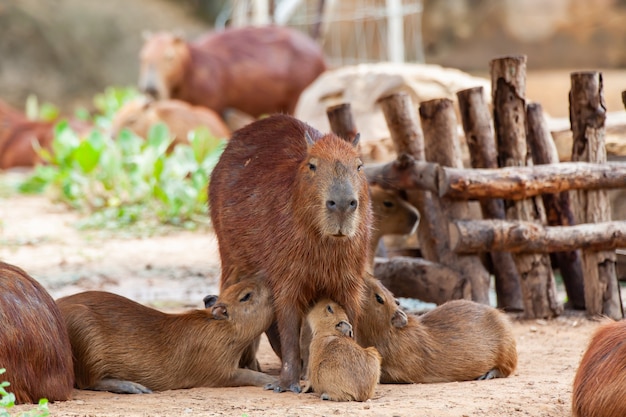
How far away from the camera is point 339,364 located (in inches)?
163

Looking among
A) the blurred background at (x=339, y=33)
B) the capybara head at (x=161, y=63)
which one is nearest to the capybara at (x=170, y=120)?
the capybara head at (x=161, y=63)

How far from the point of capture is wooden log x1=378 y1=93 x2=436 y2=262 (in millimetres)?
6219

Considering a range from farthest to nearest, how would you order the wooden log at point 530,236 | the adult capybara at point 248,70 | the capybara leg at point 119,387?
the adult capybara at point 248,70 → the wooden log at point 530,236 → the capybara leg at point 119,387

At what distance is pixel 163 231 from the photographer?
8.68 metres

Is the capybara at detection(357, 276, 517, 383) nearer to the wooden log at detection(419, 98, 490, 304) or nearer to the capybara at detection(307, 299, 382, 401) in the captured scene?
the capybara at detection(307, 299, 382, 401)

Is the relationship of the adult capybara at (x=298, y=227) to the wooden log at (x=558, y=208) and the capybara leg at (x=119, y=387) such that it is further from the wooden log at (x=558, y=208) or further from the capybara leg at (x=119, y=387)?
the wooden log at (x=558, y=208)

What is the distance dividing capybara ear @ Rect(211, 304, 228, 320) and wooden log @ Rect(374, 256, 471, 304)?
5.85 ft

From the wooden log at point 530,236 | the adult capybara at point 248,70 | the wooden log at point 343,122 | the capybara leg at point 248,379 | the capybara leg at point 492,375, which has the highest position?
the adult capybara at point 248,70

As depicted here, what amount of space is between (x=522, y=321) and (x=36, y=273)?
350 cm

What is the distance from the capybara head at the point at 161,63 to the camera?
11.8 metres

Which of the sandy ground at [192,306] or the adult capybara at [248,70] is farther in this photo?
the adult capybara at [248,70]

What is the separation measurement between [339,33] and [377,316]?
11340 millimetres

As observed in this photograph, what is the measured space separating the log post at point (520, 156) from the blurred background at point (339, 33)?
23.1ft

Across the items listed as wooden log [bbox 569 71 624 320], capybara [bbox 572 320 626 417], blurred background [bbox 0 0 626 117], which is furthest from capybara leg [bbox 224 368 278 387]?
blurred background [bbox 0 0 626 117]
